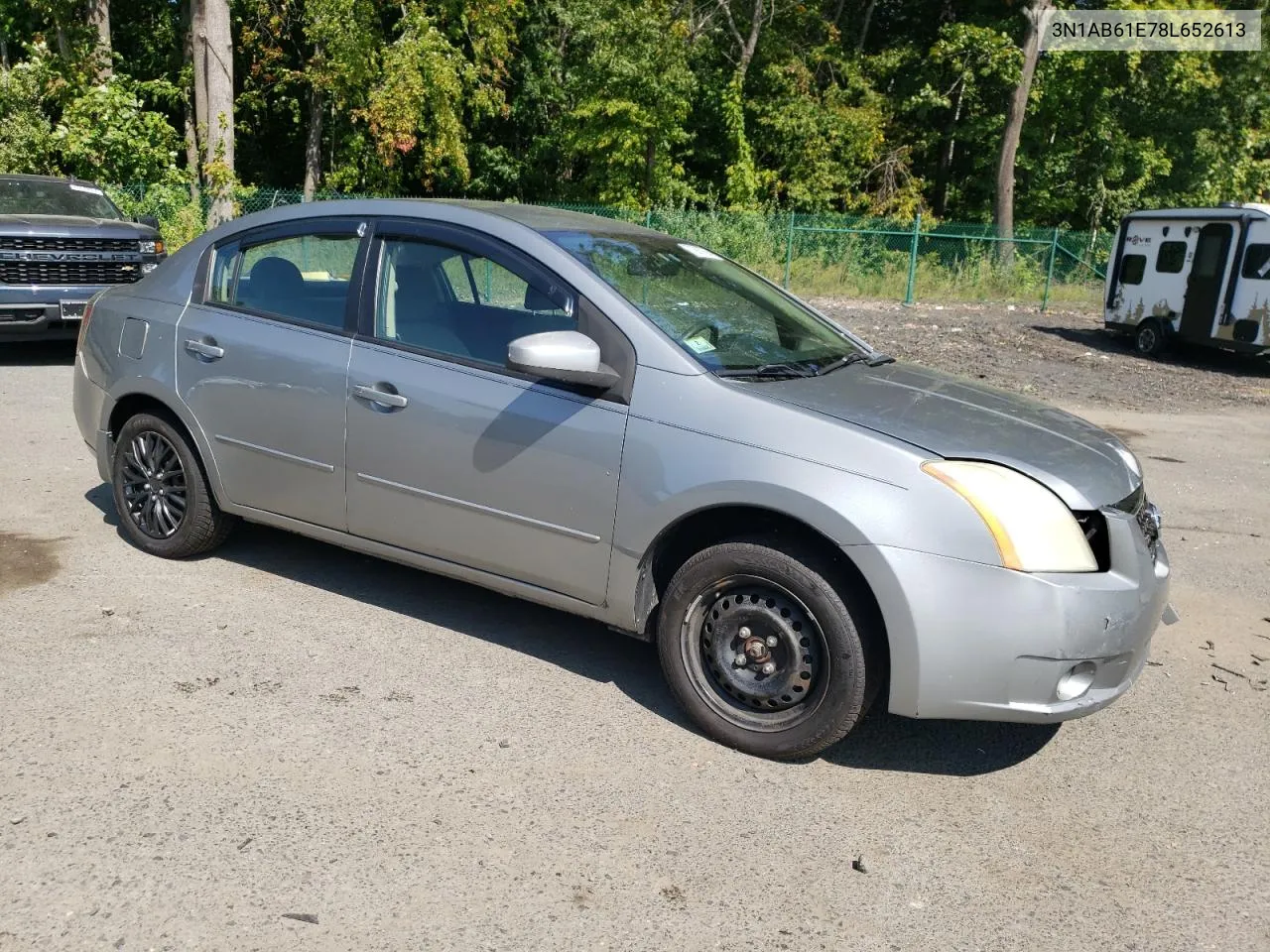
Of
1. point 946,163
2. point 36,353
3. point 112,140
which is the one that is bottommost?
point 36,353

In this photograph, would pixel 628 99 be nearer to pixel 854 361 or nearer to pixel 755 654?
pixel 854 361

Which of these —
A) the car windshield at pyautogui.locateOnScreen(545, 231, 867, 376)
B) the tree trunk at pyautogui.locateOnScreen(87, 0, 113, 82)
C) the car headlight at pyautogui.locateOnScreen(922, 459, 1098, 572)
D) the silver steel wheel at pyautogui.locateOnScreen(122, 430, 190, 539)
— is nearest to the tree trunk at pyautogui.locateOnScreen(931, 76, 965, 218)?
the tree trunk at pyautogui.locateOnScreen(87, 0, 113, 82)

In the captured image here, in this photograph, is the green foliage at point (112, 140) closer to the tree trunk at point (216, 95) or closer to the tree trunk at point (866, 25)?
the tree trunk at point (216, 95)

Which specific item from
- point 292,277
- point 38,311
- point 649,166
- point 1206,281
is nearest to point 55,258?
point 38,311

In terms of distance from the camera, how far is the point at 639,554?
3.95 metres

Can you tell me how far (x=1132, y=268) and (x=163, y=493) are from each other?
1882 cm

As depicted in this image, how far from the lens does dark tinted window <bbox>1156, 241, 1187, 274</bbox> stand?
19.0 meters

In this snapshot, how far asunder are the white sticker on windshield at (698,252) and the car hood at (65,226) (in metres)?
8.34

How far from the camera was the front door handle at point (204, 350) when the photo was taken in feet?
16.3

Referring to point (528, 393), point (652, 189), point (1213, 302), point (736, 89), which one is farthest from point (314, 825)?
point (736, 89)

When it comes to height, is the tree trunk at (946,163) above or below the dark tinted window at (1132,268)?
above

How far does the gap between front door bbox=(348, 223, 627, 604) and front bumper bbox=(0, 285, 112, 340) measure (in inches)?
298

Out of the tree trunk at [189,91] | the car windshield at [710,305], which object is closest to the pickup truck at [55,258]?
the car windshield at [710,305]

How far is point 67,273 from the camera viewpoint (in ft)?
36.6
